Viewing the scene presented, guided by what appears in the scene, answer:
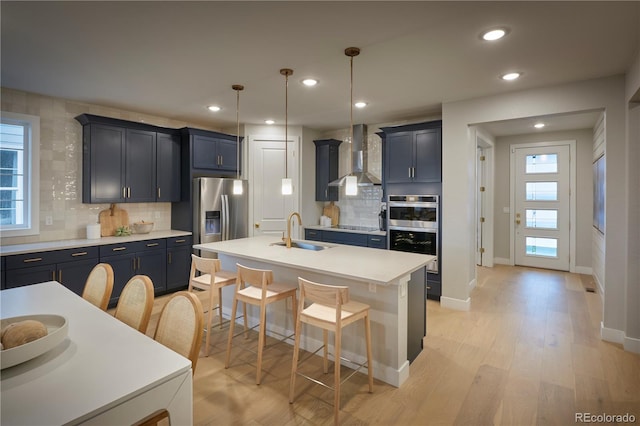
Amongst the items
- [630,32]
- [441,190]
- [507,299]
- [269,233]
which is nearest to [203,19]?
[630,32]

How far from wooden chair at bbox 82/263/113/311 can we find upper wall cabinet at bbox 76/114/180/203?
7.55ft

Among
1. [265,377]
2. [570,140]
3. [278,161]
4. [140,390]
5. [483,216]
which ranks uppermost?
[570,140]

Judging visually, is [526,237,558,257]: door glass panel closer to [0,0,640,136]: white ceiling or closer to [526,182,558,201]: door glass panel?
[526,182,558,201]: door glass panel

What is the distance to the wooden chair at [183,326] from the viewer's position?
151 cm

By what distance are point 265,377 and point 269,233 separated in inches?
124

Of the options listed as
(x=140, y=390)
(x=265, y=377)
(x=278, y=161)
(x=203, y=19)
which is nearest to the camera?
(x=140, y=390)

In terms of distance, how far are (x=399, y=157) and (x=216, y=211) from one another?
2.81 m

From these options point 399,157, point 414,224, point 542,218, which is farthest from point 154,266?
point 542,218

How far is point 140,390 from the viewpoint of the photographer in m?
1.11

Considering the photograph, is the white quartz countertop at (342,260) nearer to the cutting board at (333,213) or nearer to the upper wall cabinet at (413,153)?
the upper wall cabinet at (413,153)

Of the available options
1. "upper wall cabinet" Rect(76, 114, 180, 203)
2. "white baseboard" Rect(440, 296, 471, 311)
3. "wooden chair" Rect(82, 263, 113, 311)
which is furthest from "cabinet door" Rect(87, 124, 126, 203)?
"white baseboard" Rect(440, 296, 471, 311)

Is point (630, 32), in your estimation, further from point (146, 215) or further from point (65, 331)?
point (146, 215)

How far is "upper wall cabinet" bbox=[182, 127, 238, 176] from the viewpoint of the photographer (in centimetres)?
494

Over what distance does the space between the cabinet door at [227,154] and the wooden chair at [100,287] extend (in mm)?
3152
